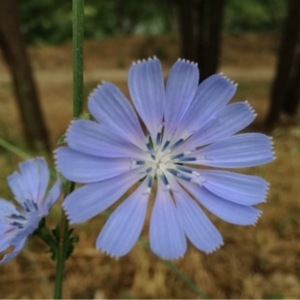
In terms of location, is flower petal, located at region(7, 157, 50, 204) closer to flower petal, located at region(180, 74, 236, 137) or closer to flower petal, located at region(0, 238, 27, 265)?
flower petal, located at region(0, 238, 27, 265)

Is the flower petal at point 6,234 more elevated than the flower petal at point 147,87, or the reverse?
the flower petal at point 147,87

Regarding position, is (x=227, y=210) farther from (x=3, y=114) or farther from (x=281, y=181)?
(x=3, y=114)

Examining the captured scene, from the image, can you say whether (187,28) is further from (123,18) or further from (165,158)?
(165,158)

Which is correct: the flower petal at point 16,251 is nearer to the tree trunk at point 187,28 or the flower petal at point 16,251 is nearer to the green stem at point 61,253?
the green stem at point 61,253

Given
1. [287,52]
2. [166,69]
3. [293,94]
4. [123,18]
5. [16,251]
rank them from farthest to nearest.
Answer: [123,18] → [166,69] → [293,94] → [287,52] → [16,251]

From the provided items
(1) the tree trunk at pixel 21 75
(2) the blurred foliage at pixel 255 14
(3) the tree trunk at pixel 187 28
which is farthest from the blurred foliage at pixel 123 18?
(1) the tree trunk at pixel 21 75

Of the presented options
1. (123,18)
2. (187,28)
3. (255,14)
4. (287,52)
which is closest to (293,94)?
(287,52)
